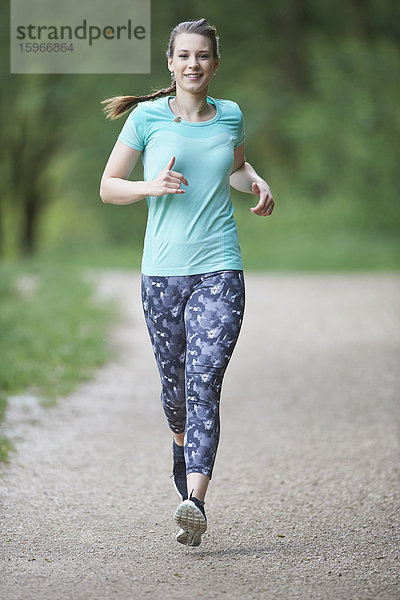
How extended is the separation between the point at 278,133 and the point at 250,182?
2323 centimetres

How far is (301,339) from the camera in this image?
9625 millimetres

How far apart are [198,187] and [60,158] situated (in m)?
23.5

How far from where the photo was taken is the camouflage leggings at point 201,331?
136 inches

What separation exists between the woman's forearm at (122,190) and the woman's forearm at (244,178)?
1.64ft

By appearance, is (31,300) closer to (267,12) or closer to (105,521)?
(105,521)

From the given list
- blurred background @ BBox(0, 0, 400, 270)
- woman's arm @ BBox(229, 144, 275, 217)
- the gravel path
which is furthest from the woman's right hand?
blurred background @ BBox(0, 0, 400, 270)

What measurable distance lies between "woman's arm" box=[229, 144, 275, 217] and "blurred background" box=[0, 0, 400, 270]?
14036 mm

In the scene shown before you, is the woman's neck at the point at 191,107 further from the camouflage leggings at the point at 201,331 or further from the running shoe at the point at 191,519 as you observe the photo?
the running shoe at the point at 191,519

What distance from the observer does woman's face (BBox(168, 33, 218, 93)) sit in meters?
3.44

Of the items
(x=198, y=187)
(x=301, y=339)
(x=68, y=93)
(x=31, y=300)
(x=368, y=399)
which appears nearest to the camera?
(x=198, y=187)

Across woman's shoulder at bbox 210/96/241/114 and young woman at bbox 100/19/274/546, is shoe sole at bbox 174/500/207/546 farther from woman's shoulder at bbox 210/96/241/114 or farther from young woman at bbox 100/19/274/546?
woman's shoulder at bbox 210/96/241/114

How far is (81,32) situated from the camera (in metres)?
21.9

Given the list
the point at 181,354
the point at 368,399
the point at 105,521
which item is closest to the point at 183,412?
the point at 181,354

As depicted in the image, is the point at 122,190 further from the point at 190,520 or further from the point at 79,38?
the point at 79,38
